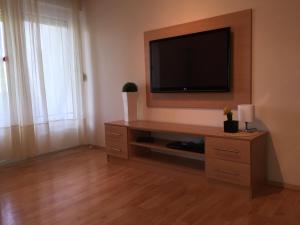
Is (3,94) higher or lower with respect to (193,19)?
lower

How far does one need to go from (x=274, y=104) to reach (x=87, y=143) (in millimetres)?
3144

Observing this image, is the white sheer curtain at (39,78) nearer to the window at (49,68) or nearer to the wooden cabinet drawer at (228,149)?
the window at (49,68)

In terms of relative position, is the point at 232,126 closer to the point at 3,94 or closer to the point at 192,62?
the point at 192,62

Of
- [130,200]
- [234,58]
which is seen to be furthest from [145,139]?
[234,58]

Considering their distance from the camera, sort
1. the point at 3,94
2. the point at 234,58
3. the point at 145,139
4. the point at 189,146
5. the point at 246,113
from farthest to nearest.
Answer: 1. the point at 3,94
2. the point at 145,139
3. the point at 189,146
4. the point at 234,58
5. the point at 246,113

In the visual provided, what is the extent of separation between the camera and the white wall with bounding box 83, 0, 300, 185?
2.47 meters

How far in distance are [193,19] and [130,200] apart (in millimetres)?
2171

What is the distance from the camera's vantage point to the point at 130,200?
2.38 m

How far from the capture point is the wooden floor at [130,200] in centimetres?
204

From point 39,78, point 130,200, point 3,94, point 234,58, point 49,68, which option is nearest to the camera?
point 130,200

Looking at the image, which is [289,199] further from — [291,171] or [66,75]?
[66,75]

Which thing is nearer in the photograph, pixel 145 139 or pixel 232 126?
pixel 232 126

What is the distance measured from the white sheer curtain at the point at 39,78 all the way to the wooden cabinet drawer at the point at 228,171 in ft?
8.46

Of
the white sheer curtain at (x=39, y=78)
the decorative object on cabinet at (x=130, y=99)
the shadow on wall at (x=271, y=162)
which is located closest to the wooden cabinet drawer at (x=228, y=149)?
the shadow on wall at (x=271, y=162)
